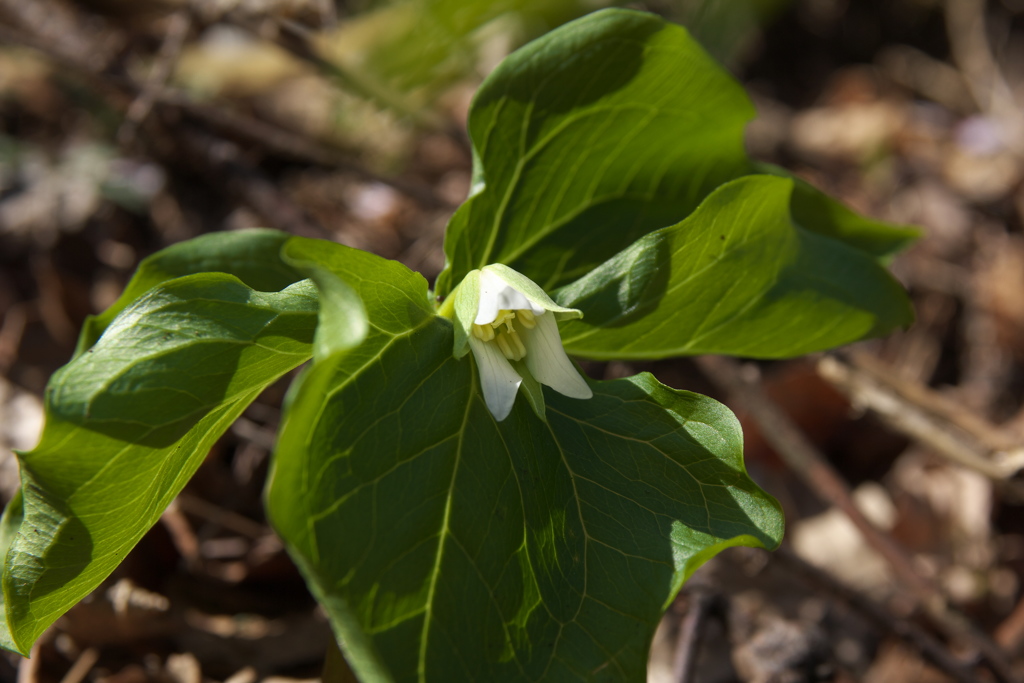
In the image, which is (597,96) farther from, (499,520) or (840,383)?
(840,383)

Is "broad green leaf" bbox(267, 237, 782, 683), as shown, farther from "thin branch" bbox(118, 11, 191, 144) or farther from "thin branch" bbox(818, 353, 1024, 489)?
"thin branch" bbox(118, 11, 191, 144)

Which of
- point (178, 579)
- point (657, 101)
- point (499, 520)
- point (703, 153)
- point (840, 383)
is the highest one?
point (657, 101)

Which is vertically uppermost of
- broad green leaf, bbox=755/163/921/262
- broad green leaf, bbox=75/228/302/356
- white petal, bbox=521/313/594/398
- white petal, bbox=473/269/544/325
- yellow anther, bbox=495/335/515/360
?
broad green leaf, bbox=75/228/302/356

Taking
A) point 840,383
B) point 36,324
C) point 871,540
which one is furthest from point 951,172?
point 36,324

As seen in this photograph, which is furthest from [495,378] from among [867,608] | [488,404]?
[867,608]

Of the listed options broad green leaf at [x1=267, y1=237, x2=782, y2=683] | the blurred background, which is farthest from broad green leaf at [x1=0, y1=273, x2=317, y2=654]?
the blurred background

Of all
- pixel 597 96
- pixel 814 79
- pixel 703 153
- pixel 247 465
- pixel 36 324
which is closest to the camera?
pixel 597 96
